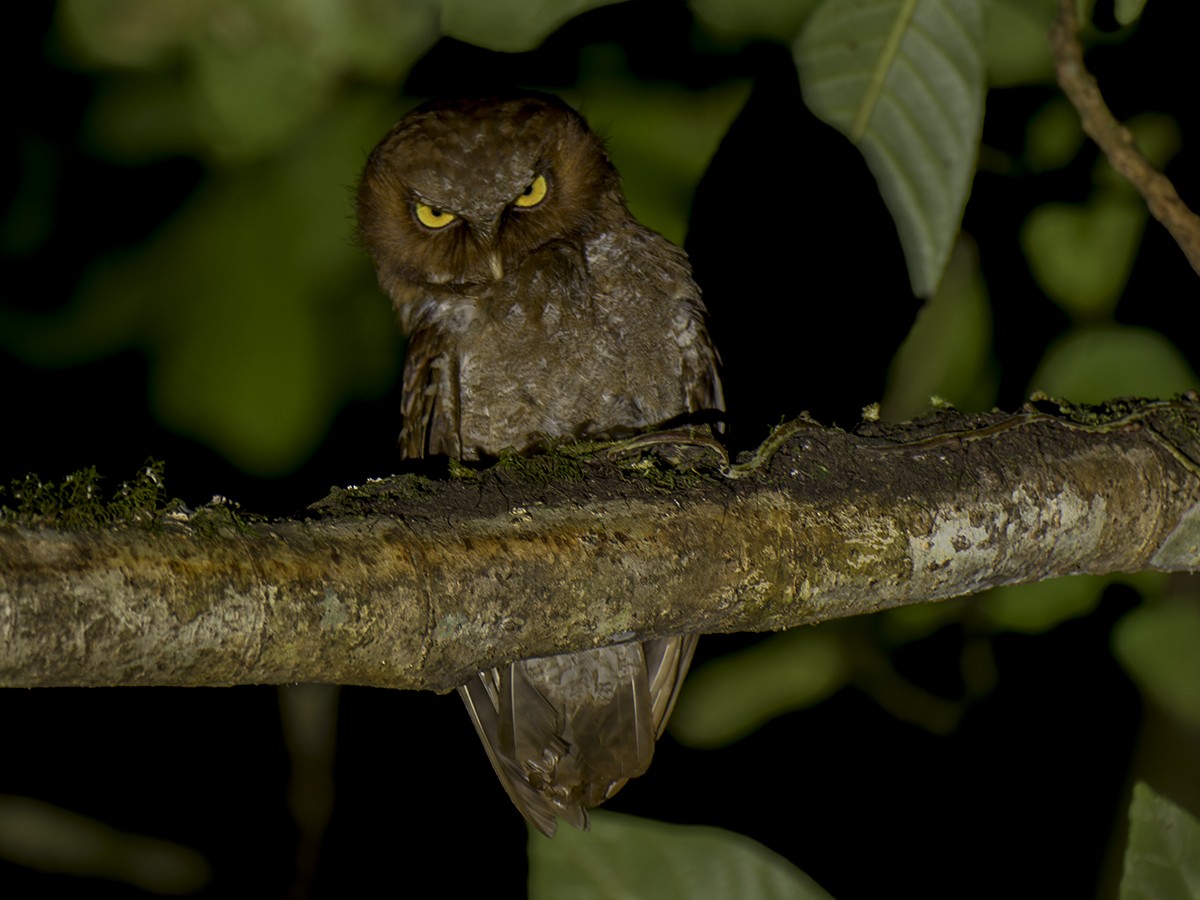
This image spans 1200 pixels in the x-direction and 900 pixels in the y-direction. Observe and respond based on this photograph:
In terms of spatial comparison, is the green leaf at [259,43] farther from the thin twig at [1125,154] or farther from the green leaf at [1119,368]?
the green leaf at [1119,368]

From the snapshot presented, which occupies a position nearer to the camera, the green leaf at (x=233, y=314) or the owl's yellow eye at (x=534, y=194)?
the green leaf at (x=233, y=314)

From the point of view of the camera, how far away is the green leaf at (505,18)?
149 centimetres

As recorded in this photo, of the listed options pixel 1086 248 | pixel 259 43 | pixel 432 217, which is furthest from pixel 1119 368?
pixel 259 43

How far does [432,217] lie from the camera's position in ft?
8.30

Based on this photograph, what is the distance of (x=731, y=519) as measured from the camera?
4.59 ft

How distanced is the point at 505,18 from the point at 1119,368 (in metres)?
1.20

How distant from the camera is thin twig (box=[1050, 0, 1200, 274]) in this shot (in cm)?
162

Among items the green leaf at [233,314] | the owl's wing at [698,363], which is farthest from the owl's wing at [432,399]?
the owl's wing at [698,363]

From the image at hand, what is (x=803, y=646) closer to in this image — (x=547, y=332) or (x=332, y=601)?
(x=547, y=332)

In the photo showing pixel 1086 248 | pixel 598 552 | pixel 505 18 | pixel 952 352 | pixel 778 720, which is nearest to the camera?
pixel 598 552

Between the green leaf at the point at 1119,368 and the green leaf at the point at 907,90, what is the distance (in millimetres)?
529

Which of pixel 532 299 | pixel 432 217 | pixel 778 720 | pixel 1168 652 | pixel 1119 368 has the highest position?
pixel 1119 368

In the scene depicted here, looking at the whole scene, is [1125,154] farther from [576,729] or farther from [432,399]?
[576,729]

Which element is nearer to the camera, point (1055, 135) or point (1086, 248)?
point (1086, 248)
